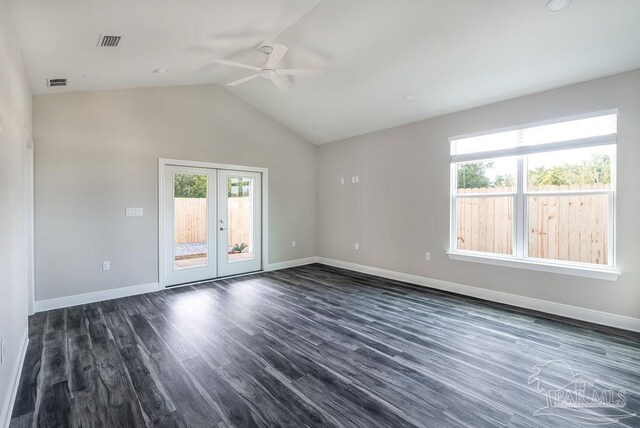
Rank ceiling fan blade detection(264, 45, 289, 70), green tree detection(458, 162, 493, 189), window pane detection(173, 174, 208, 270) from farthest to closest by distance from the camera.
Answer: window pane detection(173, 174, 208, 270)
green tree detection(458, 162, 493, 189)
ceiling fan blade detection(264, 45, 289, 70)

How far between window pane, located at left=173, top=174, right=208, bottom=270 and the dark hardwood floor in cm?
117

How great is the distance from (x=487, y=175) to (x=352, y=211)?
106 inches

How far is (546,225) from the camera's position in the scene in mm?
3924

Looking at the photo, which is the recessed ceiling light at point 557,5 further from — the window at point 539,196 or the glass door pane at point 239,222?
the glass door pane at point 239,222

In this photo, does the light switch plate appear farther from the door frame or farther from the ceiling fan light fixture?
the ceiling fan light fixture

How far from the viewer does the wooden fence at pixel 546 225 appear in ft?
11.6

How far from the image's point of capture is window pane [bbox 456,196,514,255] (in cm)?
426

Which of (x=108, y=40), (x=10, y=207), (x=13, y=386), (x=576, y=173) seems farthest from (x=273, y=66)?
(x=576, y=173)

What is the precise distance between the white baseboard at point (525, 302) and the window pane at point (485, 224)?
0.62 meters

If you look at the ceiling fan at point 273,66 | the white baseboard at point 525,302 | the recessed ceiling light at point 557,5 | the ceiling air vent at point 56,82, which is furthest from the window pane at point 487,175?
the ceiling air vent at point 56,82

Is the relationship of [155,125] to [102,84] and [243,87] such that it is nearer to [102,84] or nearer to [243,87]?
[102,84]

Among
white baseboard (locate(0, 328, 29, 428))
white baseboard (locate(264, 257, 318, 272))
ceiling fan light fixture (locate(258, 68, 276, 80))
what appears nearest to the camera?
white baseboard (locate(0, 328, 29, 428))

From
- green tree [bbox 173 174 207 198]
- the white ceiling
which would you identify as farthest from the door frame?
the white ceiling

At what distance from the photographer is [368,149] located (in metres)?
6.00
